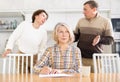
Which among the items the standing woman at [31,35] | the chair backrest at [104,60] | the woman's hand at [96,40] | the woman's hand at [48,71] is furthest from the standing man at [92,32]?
the woman's hand at [48,71]

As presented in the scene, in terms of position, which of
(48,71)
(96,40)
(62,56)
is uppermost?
(96,40)

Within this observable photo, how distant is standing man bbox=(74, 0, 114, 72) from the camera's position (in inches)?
108

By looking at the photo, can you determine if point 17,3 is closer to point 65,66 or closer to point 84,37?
point 84,37

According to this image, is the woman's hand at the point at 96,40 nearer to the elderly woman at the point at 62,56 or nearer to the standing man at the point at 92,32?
the standing man at the point at 92,32

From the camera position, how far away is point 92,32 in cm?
278

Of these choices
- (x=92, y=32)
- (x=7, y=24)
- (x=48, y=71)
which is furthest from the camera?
(x=7, y=24)

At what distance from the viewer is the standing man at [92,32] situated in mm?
2744

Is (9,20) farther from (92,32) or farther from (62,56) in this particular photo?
(62,56)

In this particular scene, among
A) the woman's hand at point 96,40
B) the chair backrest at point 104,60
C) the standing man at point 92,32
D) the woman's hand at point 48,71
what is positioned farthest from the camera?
the standing man at point 92,32

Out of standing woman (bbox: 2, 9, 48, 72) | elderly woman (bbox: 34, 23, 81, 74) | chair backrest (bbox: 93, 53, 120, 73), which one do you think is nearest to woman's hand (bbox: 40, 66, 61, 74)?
elderly woman (bbox: 34, 23, 81, 74)

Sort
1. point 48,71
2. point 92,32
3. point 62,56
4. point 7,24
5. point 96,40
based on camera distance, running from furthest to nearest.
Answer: point 7,24 < point 92,32 < point 96,40 < point 62,56 < point 48,71

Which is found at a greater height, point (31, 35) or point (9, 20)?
point (9, 20)

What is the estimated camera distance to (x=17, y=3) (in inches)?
159

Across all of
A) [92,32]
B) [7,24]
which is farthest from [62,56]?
[7,24]
